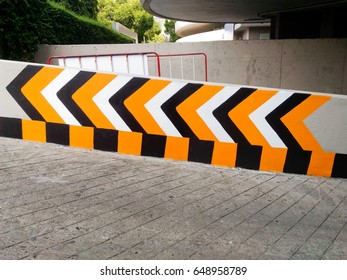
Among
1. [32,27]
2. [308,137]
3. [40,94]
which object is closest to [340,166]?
[308,137]

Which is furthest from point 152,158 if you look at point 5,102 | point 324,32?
point 324,32

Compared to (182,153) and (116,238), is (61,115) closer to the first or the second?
(182,153)

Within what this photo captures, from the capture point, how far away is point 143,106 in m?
4.49

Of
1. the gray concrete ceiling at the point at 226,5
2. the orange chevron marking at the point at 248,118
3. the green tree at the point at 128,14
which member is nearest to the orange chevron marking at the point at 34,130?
the orange chevron marking at the point at 248,118

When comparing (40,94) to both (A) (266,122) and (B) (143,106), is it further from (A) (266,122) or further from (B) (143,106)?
(A) (266,122)

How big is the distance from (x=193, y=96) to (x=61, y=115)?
6.24 ft

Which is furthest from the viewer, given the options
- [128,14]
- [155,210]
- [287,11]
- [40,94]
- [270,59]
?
[128,14]

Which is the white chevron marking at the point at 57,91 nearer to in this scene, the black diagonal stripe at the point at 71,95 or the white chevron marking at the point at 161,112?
the black diagonal stripe at the point at 71,95

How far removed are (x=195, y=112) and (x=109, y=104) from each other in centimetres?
121

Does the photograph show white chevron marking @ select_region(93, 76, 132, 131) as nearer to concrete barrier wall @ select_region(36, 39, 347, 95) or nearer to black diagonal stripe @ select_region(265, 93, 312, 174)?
black diagonal stripe @ select_region(265, 93, 312, 174)

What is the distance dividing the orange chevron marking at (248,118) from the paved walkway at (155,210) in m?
0.46

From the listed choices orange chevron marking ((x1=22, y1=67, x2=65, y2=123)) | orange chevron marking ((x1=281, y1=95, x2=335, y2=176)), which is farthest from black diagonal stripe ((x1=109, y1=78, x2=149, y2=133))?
orange chevron marking ((x1=281, y1=95, x2=335, y2=176))

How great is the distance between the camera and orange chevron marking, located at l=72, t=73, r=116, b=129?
14.9 feet

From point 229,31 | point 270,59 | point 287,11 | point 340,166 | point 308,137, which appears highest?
point 229,31
